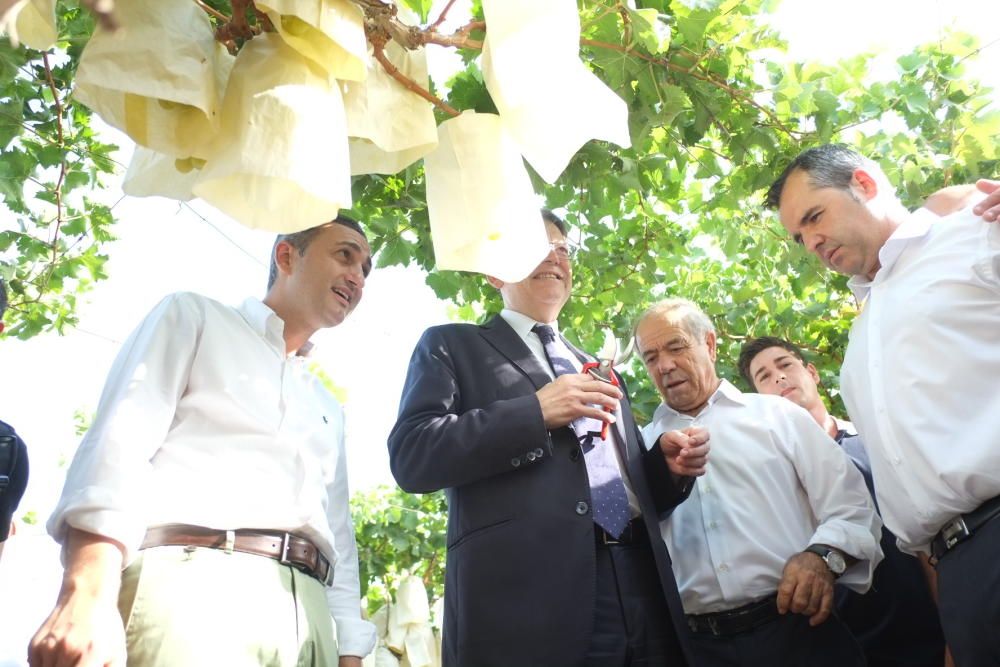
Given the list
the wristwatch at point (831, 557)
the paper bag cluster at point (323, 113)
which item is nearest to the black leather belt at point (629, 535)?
the wristwatch at point (831, 557)

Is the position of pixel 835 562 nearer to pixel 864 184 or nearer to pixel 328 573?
pixel 864 184

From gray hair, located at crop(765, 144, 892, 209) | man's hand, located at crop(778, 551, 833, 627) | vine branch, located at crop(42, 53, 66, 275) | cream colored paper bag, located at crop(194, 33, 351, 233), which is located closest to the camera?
cream colored paper bag, located at crop(194, 33, 351, 233)

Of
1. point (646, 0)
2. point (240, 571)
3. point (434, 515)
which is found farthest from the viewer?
point (434, 515)

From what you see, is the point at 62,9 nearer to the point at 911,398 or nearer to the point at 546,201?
the point at 546,201

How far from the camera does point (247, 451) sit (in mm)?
1958

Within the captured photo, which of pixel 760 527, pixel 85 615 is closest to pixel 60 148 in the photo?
pixel 85 615

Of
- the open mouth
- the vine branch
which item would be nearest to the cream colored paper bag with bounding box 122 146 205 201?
the open mouth

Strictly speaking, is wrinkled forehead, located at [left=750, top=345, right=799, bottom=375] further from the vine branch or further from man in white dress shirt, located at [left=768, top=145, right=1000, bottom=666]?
the vine branch

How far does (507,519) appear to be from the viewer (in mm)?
2254

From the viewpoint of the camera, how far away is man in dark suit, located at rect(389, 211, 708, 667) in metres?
2.13

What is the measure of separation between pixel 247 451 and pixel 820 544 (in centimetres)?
170

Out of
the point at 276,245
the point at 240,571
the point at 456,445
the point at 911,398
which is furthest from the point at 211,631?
the point at 911,398

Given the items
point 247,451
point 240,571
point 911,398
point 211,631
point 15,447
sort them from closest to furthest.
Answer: point 211,631, point 240,571, point 247,451, point 911,398, point 15,447

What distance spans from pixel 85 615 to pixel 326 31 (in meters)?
1.00
